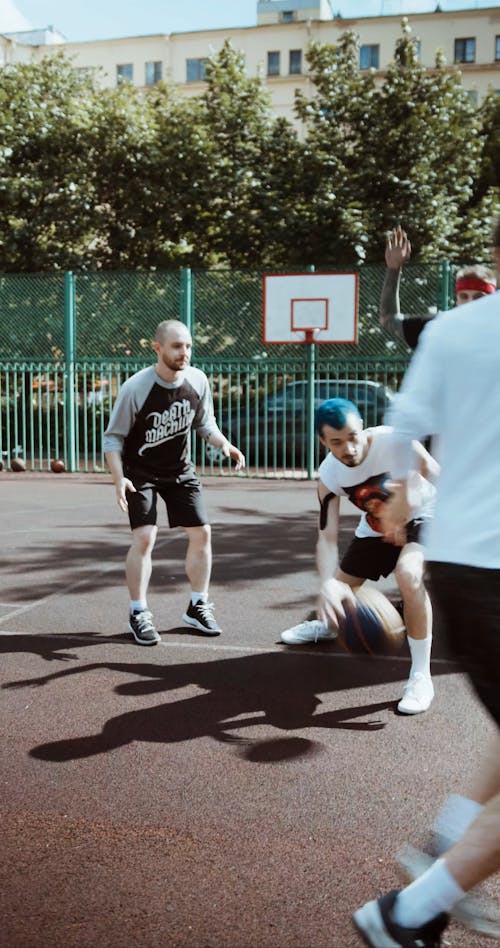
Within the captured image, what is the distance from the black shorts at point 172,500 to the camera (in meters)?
5.88

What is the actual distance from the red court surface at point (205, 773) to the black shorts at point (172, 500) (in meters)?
0.73

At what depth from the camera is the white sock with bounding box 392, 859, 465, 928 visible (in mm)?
2273

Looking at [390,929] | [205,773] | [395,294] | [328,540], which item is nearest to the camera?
[390,929]

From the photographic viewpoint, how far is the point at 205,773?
12.6 ft

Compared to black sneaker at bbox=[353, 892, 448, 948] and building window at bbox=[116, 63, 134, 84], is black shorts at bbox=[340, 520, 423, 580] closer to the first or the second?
black sneaker at bbox=[353, 892, 448, 948]

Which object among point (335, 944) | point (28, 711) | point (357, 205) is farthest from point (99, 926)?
point (357, 205)

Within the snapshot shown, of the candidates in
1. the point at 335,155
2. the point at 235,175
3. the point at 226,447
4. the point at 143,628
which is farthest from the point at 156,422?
the point at 335,155

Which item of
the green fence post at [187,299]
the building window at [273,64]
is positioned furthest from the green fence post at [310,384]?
the building window at [273,64]

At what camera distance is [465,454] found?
226cm

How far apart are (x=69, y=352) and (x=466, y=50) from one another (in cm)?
4614

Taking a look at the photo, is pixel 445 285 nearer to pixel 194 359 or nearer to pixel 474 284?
pixel 194 359

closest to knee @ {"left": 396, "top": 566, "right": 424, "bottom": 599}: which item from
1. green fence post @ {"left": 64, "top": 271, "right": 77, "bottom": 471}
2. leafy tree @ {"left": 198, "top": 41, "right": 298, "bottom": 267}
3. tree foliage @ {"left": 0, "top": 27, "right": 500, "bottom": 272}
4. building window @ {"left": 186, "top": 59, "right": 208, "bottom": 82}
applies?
green fence post @ {"left": 64, "top": 271, "right": 77, "bottom": 471}

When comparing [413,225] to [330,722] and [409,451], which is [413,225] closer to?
[330,722]

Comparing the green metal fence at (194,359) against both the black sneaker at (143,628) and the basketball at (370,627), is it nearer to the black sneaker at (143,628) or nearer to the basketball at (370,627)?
the black sneaker at (143,628)
